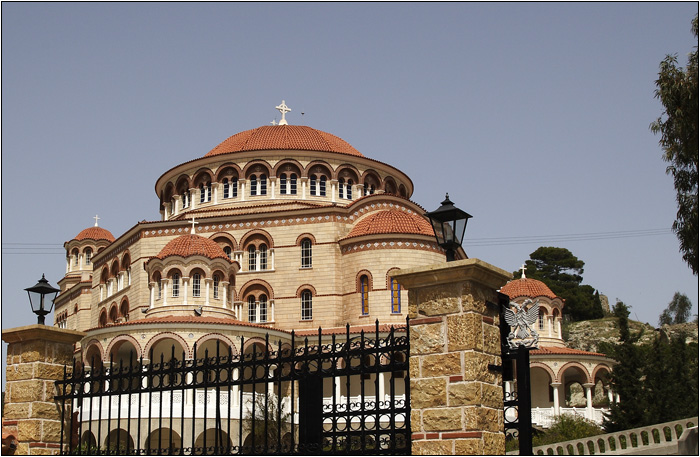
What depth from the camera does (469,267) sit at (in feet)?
27.4

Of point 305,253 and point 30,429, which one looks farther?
point 305,253

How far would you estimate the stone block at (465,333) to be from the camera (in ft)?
27.2

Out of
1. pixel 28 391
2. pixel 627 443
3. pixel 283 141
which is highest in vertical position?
pixel 283 141

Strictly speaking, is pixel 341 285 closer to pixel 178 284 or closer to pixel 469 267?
pixel 178 284

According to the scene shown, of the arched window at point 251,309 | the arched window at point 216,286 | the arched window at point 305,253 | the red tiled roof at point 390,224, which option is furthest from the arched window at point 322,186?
the arched window at point 216,286

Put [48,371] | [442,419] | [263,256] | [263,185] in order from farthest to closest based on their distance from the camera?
[263,185] < [263,256] < [48,371] < [442,419]

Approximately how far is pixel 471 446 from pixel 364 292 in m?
31.0

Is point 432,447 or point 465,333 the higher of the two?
point 465,333

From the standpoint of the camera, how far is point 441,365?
841 centimetres

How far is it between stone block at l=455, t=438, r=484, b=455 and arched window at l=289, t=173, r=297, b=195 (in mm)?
36616

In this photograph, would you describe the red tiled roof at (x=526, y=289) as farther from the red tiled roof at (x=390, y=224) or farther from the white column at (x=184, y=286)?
the white column at (x=184, y=286)

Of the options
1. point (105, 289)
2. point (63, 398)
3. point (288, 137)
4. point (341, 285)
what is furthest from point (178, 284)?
point (63, 398)

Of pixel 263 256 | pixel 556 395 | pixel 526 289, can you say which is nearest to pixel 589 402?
pixel 556 395

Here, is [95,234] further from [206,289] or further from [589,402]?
[589,402]
